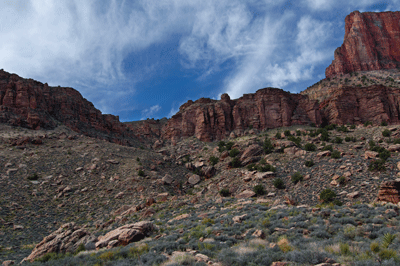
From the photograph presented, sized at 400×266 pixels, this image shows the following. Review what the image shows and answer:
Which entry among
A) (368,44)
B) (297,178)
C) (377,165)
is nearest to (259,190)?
(297,178)

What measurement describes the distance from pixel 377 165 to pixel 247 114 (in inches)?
1511

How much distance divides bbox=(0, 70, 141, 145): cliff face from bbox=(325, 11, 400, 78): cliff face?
107176 millimetres

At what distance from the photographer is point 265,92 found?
5797cm

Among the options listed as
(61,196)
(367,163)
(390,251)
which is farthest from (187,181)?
(390,251)

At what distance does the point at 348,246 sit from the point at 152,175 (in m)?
25.9

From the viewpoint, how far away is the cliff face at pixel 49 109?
144ft

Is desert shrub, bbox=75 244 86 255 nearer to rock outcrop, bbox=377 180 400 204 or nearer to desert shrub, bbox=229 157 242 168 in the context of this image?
rock outcrop, bbox=377 180 400 204

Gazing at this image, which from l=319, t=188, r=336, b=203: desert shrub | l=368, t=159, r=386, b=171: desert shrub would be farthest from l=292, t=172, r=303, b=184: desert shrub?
l=368, t=159, r=386, b=171: desert shrub

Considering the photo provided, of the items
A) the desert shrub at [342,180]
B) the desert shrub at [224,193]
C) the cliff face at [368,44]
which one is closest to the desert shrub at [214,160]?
the desert shrub at [224,193]

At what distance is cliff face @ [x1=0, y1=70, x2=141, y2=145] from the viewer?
144 feet

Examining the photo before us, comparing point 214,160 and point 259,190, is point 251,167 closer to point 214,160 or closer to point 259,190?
point 259,190

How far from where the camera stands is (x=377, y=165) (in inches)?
782

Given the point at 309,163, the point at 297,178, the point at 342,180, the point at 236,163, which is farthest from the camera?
the point at 236,163

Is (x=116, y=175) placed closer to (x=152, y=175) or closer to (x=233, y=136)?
(x=152, y=175)
